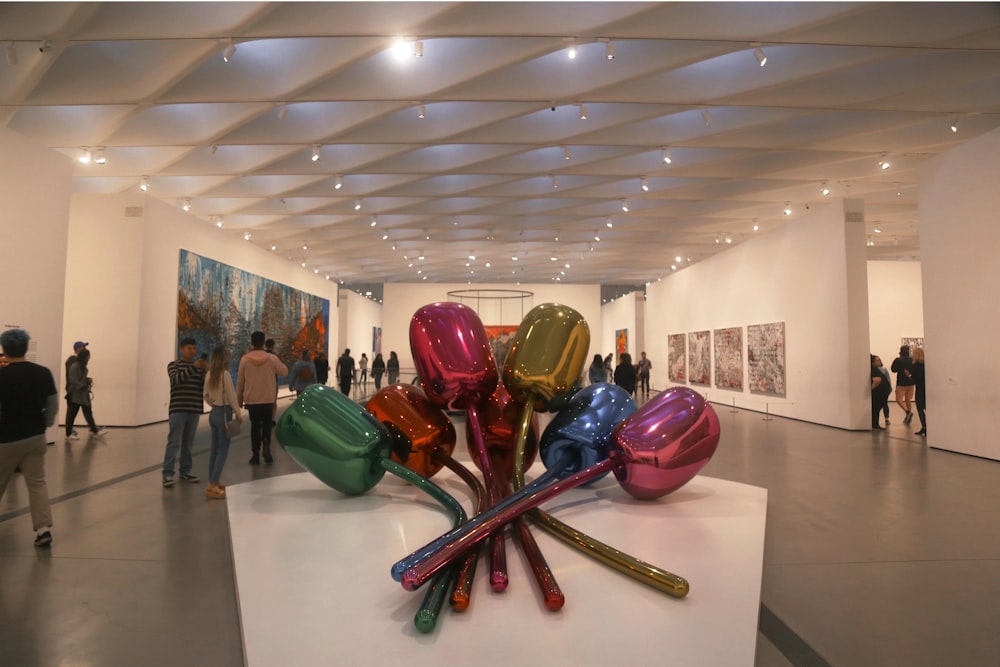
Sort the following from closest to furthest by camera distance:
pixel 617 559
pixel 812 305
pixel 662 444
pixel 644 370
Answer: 1. pixel 617 559
2. pixel 662 444
3. pixel 812 305
4. pixel 644 370

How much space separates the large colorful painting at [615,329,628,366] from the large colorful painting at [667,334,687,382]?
542 cm

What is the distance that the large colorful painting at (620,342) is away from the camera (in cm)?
2872

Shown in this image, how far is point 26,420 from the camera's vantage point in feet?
13.4

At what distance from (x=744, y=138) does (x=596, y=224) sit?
673cm

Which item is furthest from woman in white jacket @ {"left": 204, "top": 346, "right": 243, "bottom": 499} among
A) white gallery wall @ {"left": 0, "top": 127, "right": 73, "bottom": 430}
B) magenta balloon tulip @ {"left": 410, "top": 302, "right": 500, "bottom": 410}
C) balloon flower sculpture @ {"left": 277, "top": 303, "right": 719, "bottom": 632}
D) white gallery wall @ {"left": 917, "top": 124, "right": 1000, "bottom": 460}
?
white gallery wall @ {"left": 917, "top": 124, "right": 1000, "bottom": 460}

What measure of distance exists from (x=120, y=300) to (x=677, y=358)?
18.4 meters

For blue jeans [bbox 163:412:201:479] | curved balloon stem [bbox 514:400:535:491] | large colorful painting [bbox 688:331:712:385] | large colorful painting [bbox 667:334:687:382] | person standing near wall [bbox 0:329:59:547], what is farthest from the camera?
large colorful painting [bbox 667:334:687:382]

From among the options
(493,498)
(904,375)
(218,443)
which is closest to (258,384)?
(218,443)

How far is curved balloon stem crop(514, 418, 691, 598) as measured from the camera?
2689mm

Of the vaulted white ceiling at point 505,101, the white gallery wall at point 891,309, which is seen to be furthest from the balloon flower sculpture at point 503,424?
the white gallery wall at point 891,309

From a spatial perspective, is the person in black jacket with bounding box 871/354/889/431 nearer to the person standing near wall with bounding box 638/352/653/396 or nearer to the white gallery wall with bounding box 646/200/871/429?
the white gallery wall with bounding box 646/200/871/429

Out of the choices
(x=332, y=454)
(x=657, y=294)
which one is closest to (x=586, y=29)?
(x=332, y=454)

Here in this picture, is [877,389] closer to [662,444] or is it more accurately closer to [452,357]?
[662,444]

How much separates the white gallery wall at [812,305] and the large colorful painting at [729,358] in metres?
0.23
